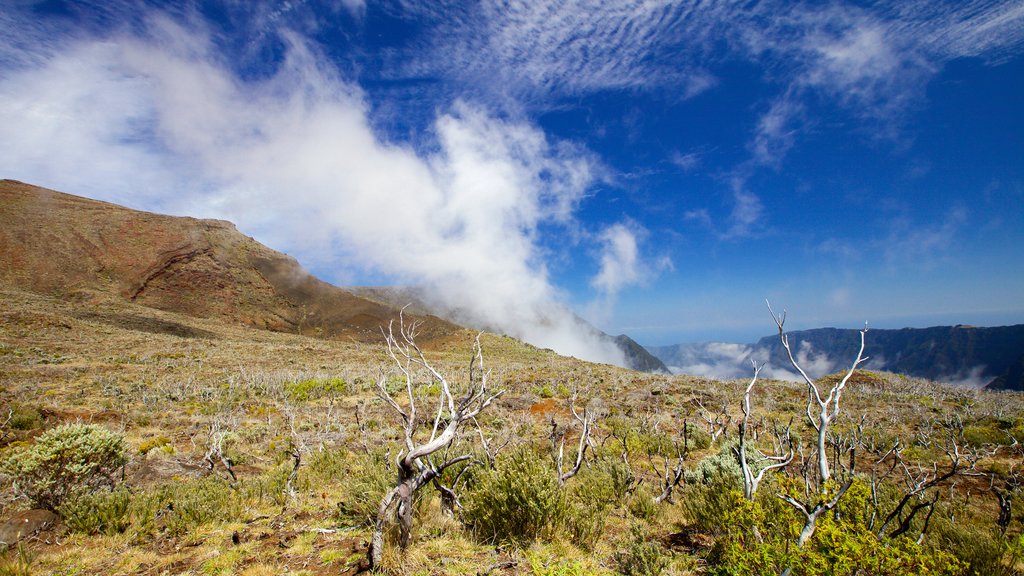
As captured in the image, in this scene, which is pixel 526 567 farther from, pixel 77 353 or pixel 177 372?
pixel 77 353

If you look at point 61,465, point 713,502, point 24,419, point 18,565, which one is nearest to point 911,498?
point 713,502

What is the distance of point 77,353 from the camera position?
28.9 m

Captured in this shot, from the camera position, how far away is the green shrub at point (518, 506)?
549 cm

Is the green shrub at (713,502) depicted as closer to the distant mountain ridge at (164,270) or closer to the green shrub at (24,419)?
the green shrub at (24,419)

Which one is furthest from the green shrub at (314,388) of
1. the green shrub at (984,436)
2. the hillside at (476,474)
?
the green shrub at (984,436)

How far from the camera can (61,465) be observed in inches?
278

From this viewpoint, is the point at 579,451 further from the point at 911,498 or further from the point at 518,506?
the point at 911,498

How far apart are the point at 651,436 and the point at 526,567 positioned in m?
9.07

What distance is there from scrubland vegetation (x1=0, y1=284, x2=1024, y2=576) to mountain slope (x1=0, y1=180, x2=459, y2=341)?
46473mm

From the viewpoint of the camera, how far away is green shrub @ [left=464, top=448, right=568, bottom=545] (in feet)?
18.0

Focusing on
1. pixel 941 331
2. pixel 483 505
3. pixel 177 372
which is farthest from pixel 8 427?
pixel 941 331

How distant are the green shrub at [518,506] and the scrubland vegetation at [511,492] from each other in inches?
1.1

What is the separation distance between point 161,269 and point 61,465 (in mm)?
69623

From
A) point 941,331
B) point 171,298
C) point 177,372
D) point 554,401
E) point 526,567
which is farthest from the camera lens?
point 941,331
